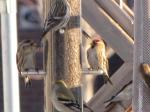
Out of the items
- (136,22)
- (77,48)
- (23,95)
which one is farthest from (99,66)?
(23,95)

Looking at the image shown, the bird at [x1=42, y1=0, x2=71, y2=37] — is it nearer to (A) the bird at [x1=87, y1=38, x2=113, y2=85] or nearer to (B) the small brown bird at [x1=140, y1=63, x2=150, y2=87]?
(B) the small brown bird at [x1=140, y1=63, x2=150, y2=87]

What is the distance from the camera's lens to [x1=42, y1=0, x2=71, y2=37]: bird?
4.39 metres

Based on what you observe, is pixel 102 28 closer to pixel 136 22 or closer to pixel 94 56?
pixel 94 56

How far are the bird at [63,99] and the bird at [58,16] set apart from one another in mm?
327

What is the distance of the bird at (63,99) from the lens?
4.30m

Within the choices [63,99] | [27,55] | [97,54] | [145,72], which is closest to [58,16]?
[63,99]

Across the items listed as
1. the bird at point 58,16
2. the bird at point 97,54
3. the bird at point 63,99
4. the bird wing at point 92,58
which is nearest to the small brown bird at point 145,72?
the bird at point 63,99

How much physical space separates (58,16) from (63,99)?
499 millimetres

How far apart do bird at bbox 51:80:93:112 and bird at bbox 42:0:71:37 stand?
12.9 inches

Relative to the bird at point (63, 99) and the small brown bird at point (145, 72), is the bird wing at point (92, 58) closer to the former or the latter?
the bird at point (63, 99)

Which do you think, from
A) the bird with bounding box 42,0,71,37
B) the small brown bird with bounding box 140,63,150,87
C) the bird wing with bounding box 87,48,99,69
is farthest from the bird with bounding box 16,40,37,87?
the small brown bird with bounding box 140,63,150,87

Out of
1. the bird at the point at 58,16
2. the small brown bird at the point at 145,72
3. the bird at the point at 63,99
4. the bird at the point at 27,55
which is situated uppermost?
the bird at the point at 58,16

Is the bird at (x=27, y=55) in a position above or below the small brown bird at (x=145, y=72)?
above

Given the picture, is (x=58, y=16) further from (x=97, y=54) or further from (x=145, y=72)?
(x=97, y=54)
